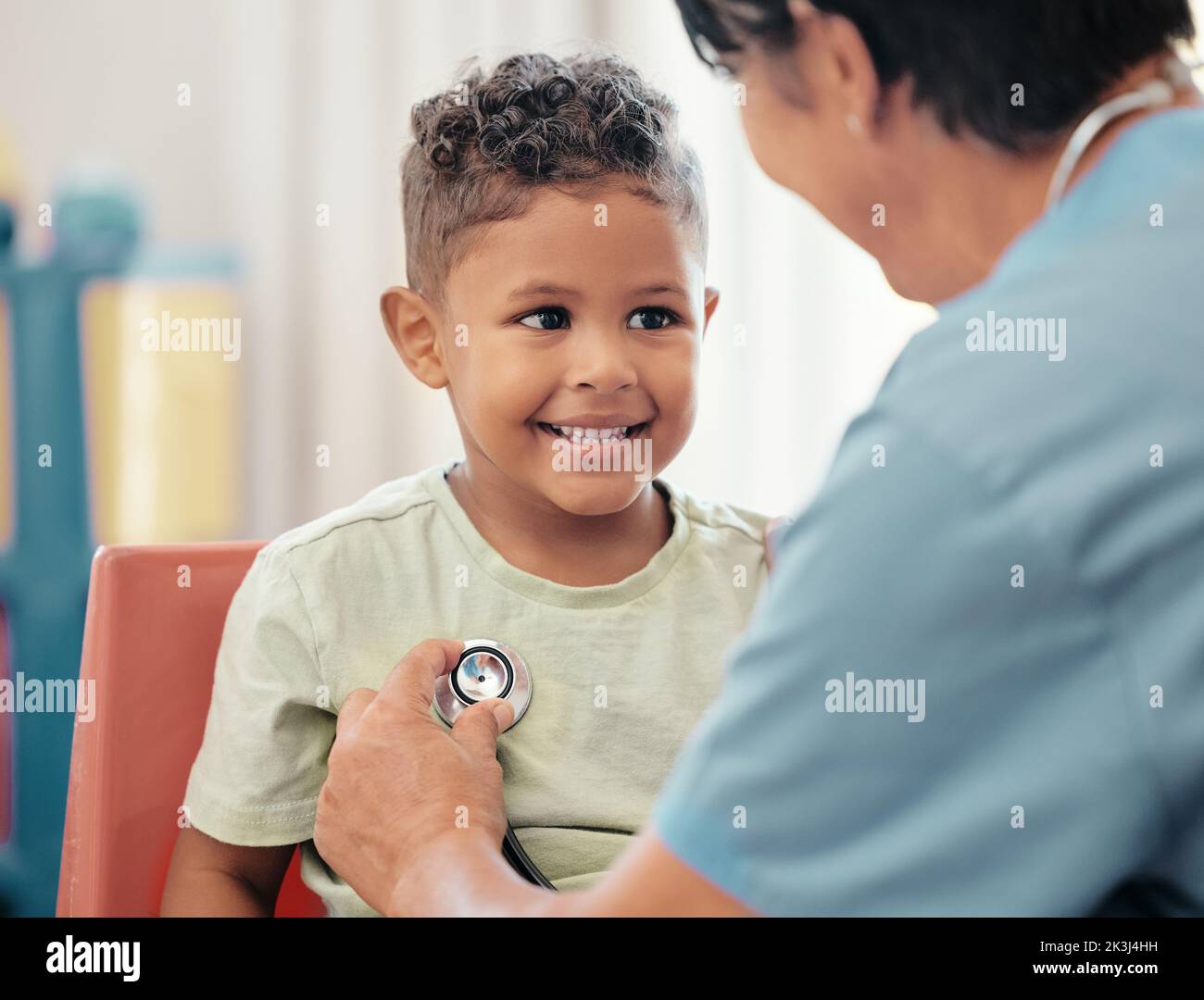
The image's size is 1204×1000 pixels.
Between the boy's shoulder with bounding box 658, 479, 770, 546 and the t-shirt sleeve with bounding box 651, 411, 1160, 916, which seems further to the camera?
the boy's shoulder with bounding box 658, 479, 770, 546

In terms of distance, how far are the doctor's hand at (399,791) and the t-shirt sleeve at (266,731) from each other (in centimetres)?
9

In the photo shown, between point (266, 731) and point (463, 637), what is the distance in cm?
16

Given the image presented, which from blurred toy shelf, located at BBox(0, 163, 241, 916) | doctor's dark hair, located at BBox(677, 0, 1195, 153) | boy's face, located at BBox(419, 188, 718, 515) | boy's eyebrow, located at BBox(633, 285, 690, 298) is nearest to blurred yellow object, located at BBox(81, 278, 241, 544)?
blurred toy shelf, located at BBox(0, 163, 241, 916)

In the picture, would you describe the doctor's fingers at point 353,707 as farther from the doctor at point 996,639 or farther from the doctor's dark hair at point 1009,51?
the doctor's dark hair at point 1009,51

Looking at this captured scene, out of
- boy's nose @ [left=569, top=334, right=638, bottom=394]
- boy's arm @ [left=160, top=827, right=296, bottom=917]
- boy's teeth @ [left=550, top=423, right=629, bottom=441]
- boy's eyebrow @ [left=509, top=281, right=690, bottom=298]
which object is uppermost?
boy's eyebrow @ [left=509, top=281, right=690, bottom=298]

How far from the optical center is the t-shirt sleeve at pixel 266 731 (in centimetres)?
91

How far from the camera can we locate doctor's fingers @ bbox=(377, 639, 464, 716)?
82 cm

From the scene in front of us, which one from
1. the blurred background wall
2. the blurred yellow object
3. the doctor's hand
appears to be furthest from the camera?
the blurred background wall

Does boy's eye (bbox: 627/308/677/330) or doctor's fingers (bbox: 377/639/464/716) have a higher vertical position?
boy's eye (bbox: 627/308/677/330)

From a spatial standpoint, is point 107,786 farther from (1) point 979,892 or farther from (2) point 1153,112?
(2) point 1153,112

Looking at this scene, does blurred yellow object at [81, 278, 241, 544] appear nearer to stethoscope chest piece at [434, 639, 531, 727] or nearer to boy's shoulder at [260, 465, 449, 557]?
boy's shoulder at [260, 465, 449, 557]

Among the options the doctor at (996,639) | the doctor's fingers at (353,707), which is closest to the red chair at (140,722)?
the doctor's fingers at (353,707)

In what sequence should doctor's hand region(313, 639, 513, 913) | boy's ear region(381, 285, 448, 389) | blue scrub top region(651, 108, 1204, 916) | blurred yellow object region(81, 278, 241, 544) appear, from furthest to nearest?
blurred yellow object region(81, 278, 241, 544)
boy's ear region(381, 285, 448, 389)
doctor's hand region(313, 639, 513, 913)
blue scrub top region(651, 108, 1204, 916)
